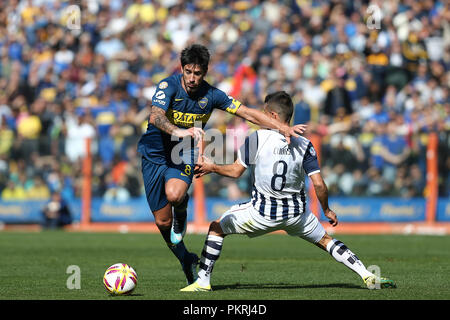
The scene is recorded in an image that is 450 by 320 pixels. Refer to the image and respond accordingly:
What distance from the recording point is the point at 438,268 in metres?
11.9

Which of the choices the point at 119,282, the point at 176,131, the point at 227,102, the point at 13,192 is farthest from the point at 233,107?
the point at 13,192

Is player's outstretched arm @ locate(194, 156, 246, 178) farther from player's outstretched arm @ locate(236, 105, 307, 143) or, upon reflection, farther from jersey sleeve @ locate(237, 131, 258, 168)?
player's outstretched arm @ locate(236, 105, 307, 143)

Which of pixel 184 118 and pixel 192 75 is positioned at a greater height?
pixel 192 75

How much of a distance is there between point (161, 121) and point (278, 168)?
1.44m

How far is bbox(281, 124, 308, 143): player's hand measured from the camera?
8.95 m

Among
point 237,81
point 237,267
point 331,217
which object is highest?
point 237,81

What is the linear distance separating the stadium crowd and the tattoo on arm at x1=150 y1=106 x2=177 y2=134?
34.3 ft

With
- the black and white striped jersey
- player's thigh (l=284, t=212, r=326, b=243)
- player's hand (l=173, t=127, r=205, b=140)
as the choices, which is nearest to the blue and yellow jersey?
player's hand (l=173, t=127, r=205, b=140)

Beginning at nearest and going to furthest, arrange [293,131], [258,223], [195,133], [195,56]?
1. [195,133]
2. [293,131]
3. [258,223]
4. [195,56]

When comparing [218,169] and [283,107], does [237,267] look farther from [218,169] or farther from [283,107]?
[283,107]

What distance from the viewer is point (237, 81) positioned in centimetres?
2256

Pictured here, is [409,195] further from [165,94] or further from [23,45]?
[23,45]

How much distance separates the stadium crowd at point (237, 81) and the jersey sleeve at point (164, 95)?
1031 cm
